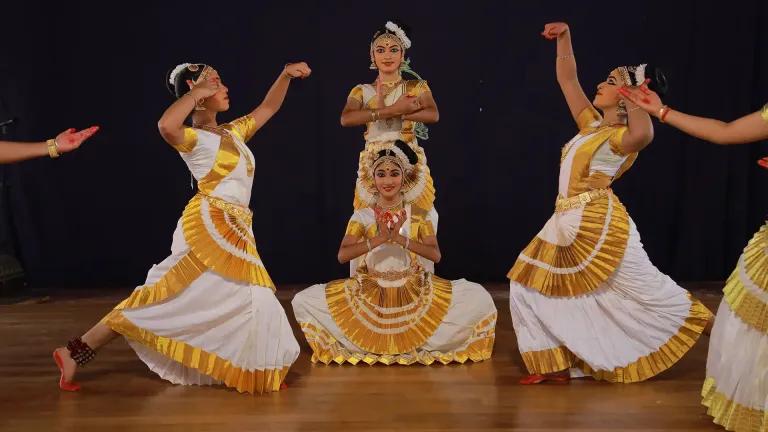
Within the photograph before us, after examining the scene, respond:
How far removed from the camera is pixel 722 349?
2.74 metres

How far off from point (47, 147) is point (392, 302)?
1.72 m

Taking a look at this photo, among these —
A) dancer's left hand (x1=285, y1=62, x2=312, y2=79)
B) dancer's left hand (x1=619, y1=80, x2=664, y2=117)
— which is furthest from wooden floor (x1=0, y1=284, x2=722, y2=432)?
dancer's left hand (x1=285, y1=62, x2=312, y2=79)

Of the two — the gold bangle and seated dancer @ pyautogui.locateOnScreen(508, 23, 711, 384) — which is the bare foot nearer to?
the gold bangle

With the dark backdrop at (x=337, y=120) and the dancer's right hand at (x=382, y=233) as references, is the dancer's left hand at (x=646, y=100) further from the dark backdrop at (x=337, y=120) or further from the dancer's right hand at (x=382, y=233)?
the dark backdrop at (x=337, y=120)

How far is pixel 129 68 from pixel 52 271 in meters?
1.63

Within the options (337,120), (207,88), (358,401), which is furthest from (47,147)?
(337,120)

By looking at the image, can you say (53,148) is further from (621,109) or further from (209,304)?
(621,109)

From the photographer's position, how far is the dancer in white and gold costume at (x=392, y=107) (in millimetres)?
4082

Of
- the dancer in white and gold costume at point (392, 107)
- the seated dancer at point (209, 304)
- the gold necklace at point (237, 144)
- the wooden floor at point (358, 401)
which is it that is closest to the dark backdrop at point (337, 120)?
the dancer in white and gold costume at point (392, 107)

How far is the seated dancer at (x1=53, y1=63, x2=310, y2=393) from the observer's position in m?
3.36

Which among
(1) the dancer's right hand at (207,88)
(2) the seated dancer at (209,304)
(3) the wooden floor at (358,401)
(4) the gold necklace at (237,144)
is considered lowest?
(3) the wooden floor at (358,401)

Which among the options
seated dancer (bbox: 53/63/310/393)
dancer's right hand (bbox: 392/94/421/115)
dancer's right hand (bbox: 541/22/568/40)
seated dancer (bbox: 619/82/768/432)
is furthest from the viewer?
dancer's right hand (bbox: 392/94/421/115)

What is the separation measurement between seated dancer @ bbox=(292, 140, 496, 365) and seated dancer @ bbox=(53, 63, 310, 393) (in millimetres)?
481

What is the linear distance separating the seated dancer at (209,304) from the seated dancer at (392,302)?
0.48 metres
